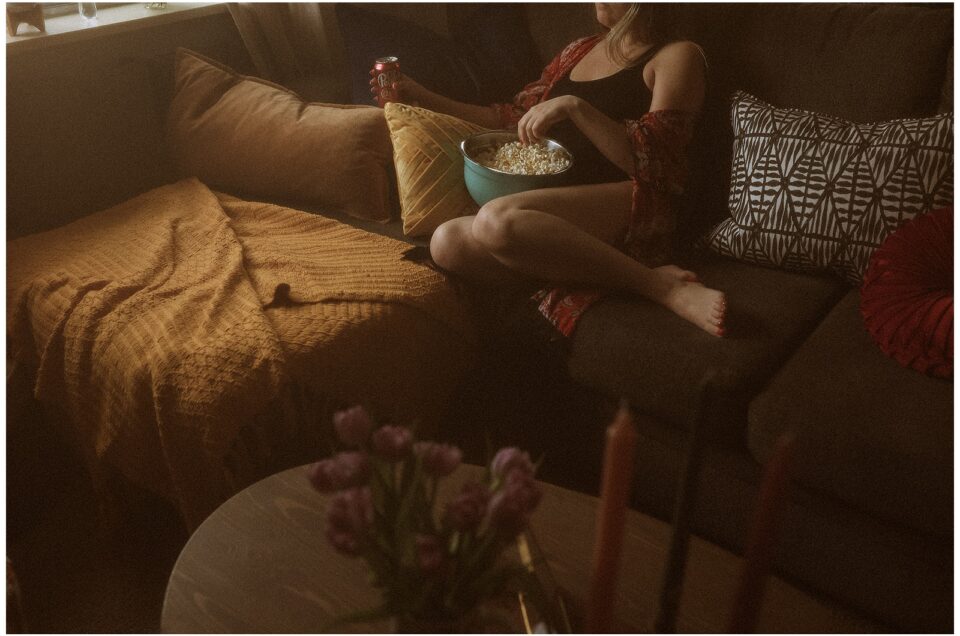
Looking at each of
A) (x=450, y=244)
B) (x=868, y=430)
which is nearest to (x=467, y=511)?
(x=868, y=430)

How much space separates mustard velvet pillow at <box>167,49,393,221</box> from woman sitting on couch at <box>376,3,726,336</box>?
32 centimetres

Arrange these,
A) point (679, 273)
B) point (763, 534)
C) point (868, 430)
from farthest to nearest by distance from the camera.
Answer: point (679, 273) < point (868, 430) < point (763, 534)

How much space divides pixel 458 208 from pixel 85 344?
0.82 metres

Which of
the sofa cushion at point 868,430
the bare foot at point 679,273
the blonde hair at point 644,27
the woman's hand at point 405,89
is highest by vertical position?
the blonde hair at point 644,27

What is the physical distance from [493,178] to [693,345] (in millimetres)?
574

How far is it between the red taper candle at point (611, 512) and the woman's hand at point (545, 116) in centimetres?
121

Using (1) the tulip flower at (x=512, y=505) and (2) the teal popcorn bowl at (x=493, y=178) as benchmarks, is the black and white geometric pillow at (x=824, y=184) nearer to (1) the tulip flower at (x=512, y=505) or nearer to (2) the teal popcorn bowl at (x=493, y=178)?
(2) the teal popcorn bowl at (x=493, y=178)

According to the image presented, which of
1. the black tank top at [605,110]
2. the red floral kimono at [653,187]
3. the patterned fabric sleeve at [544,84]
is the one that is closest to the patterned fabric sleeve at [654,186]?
the red floral kimono at [653,187]

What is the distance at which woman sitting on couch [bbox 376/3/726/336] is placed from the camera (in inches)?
59.4

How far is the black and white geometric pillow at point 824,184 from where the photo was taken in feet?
4.61

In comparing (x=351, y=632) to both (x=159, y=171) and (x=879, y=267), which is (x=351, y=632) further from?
(x=159, y=171)

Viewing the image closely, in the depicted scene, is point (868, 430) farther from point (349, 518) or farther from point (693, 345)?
point (349, 518)

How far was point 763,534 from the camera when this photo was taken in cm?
50

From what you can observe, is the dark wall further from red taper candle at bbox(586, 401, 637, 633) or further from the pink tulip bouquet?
red taper candle at bbox(586, 401, 637, 633)
